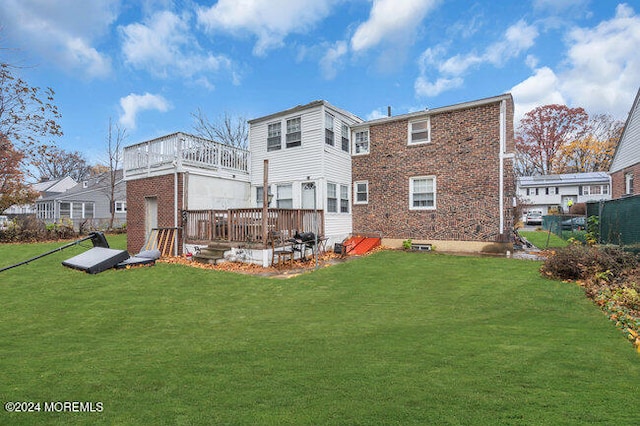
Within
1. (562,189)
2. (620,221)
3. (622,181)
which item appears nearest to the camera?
(620,221)

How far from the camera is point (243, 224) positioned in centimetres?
1081

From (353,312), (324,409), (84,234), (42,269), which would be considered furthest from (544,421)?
(84,234)

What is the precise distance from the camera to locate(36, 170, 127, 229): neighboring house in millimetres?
29641

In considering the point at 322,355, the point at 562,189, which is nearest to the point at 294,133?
the point at 322,355

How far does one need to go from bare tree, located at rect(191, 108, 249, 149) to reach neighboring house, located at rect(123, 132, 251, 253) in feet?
56.8

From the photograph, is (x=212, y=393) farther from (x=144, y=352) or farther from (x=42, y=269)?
(x=42, y=269)

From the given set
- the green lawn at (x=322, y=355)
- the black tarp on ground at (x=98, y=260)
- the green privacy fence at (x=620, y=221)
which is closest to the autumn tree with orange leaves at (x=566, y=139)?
the green privacy fence at (x=620, y=221)

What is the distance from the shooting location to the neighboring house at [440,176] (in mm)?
12164

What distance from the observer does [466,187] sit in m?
12.7

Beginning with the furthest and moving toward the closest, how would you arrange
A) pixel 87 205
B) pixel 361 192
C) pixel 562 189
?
pixel 562 189
pixel 87 205
pixel 361 192

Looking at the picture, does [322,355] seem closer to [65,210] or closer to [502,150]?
[502,150]

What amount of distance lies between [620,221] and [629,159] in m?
8.52

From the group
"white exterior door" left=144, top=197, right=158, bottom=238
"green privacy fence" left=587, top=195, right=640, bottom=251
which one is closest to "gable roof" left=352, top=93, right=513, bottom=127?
"green privacy fence" left=587, top=195, right=640, bottom=251

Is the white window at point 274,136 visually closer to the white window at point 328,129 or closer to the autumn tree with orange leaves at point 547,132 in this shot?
the white window at point 328,129
